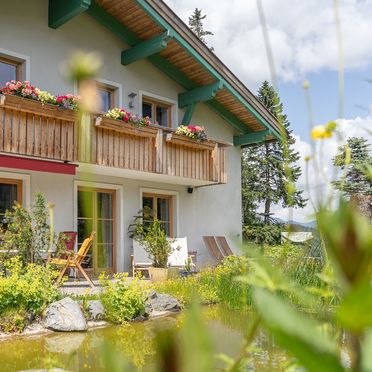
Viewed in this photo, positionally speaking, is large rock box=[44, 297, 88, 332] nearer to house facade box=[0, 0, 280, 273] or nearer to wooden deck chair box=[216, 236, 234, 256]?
house facade box=[0, 0, 280, 273]

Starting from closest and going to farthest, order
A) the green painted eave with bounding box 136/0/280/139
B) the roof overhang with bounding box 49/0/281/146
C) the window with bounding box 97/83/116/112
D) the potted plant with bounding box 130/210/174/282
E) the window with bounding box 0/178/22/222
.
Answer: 1. the window with bounding box 0/178/22/222
2. the potted plant with bounding box 130/210/174/282
3. the green painted eave with bounding box 136/0/280/139
4. the roof overhang with bounding box 49/0/281/146
5. the window with bounding box 97/83/116/112

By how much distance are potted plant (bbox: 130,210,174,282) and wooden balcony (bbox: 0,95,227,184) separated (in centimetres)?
143

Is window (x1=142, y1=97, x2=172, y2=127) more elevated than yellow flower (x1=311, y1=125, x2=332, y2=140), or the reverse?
window (x1=142, y1=97, x2=172, y2=127)

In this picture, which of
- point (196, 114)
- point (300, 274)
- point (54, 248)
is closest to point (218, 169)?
point (196, 114)

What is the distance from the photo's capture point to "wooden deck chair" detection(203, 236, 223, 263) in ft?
44.9

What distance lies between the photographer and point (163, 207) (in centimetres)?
1369

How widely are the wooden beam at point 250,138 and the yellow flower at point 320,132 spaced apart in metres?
14.6

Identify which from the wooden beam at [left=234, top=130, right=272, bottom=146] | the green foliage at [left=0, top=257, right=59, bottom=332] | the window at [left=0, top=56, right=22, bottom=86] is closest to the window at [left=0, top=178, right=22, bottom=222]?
the window at [left=0, top=56, right=22, bottom=86]

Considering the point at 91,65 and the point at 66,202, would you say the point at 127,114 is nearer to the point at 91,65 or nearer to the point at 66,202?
the point at 66,202

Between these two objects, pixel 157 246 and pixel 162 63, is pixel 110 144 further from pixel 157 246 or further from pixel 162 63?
pixel 162 63

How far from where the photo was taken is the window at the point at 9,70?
1044 centimetres

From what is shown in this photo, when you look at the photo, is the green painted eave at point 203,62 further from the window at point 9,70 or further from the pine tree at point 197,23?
the pine tree at point 197,23

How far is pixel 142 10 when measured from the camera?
1153 cm

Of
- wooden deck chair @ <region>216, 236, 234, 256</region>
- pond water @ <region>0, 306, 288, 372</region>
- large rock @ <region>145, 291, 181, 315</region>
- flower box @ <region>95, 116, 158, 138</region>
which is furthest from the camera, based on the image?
wooden deck chair @ <region>216, 236, 234, 256</region>
